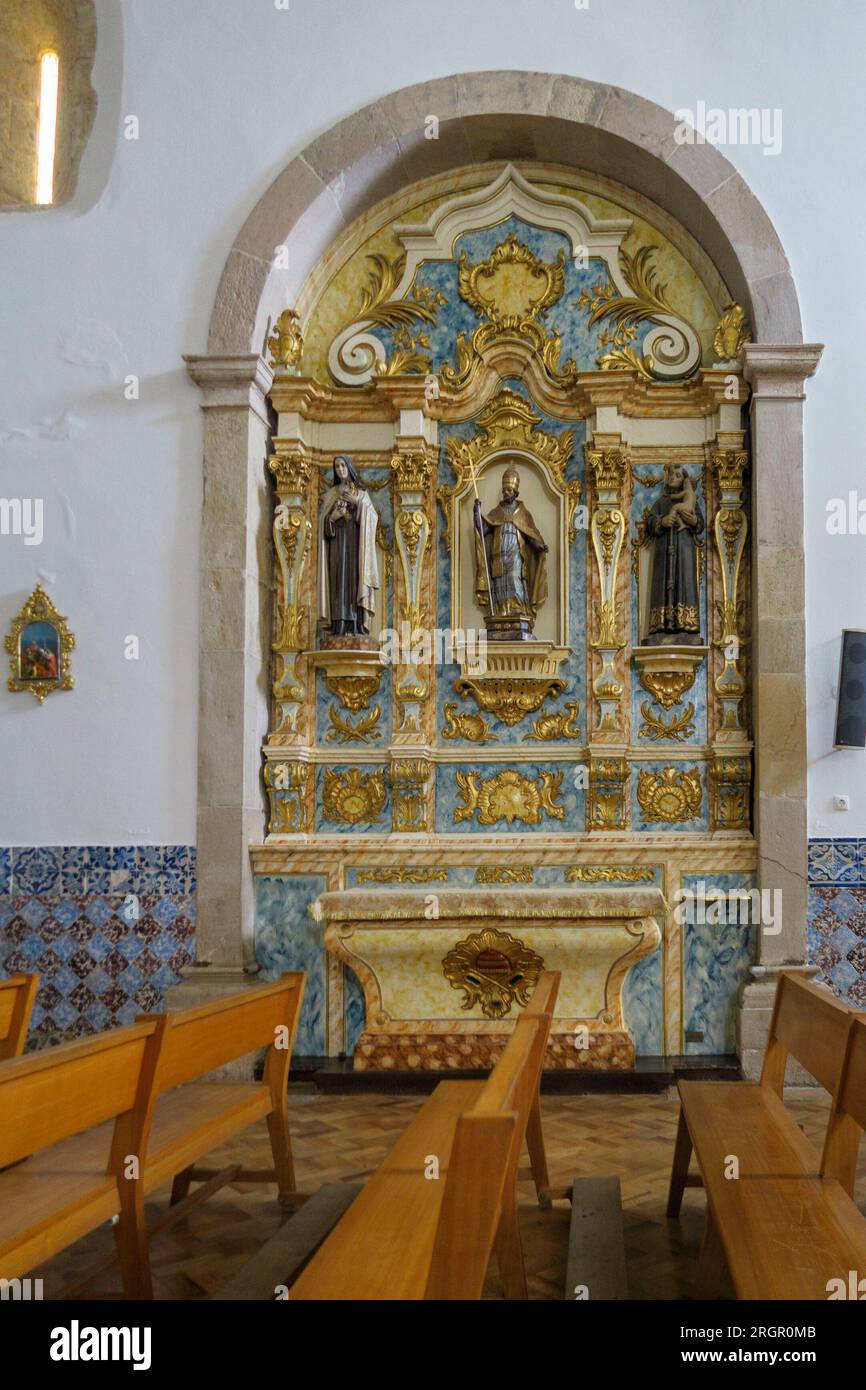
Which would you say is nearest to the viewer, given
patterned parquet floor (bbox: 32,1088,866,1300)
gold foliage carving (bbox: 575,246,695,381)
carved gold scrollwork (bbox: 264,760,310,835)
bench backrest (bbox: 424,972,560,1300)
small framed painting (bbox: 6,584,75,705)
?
bench backrest (bbox: 424,972,560,1300)

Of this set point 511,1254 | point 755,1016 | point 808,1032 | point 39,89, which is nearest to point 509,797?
point 755,1016

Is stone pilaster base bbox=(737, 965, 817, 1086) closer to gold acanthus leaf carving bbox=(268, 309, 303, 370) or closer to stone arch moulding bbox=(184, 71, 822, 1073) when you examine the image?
stone arch moulding bbox=(184, 71, 822, 1073)

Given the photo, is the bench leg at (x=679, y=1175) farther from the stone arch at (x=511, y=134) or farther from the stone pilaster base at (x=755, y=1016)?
the stone arch at (x=511, y=134)

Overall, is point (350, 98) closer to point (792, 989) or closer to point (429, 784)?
point (429, 784)

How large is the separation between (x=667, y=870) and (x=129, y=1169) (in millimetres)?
4707

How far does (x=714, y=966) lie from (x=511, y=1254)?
4.46 m

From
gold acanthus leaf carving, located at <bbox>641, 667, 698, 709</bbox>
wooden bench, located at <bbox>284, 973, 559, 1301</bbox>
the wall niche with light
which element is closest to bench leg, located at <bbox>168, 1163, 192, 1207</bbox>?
wooden bench, located at <bbox>284, 973, 559, 1301</bbox>

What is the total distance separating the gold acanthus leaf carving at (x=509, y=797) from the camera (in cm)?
823

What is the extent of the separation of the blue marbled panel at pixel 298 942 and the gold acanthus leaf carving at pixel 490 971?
2.81ft

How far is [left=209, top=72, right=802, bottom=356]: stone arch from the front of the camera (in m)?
7.93

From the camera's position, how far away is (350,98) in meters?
8.15

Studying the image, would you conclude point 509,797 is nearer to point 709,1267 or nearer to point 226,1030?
point 226,1030

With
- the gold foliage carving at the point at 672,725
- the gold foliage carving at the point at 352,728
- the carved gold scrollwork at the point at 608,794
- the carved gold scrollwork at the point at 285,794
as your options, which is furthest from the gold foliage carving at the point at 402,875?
the gold foliage carving at the point at 672,725

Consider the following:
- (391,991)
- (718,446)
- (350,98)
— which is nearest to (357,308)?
(350,98)
